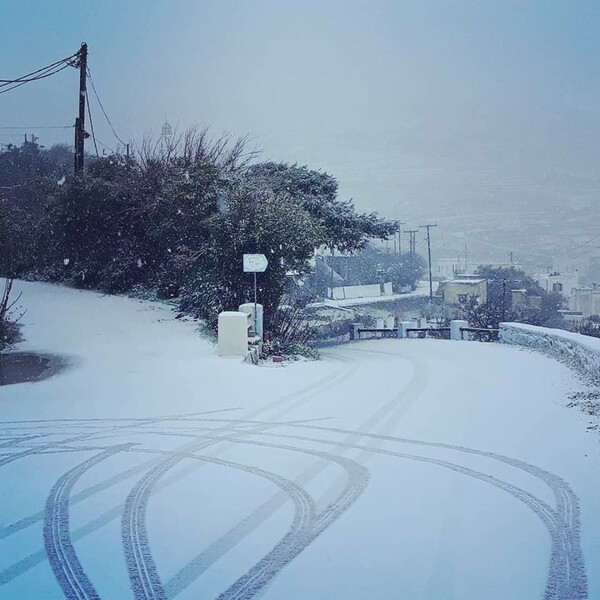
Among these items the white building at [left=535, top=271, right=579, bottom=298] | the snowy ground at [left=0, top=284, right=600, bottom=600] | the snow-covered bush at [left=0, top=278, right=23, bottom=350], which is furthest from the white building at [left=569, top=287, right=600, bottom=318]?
the snow-covered bush at [left=0, top=278, right=23, bottom=350]

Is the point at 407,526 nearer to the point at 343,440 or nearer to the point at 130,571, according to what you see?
the point at 130,571

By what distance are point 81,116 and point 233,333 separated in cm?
814

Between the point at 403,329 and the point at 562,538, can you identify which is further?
the point at 403,329

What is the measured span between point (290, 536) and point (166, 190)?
1103 centimetres

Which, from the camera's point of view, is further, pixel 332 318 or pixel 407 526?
pixel 332 318

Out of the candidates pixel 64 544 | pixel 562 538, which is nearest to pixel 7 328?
pixel 64 544

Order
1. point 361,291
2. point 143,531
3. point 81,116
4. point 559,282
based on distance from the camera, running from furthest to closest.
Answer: point 361,291 → point 559,282 → point 81,116 → point 143,531

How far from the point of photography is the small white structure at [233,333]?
28.5ft

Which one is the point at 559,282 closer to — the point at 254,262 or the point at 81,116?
the point at 254,262

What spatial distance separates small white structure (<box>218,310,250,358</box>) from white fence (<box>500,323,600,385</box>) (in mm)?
4375

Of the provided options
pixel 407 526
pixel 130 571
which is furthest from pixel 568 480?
pixel 130 571

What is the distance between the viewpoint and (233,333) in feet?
28.6

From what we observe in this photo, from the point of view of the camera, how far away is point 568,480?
3963 millimetres

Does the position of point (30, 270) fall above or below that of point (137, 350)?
above
